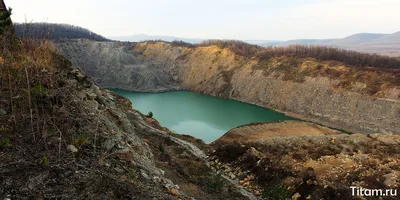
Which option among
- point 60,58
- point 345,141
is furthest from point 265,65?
point 60,58

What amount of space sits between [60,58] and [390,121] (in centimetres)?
2805

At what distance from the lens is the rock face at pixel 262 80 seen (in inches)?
1067

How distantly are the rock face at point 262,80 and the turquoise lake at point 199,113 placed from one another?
104 inches

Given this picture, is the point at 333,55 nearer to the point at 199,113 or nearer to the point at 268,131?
the point at 199,113

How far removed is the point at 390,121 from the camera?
25125mm

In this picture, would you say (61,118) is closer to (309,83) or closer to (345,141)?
(345,141)

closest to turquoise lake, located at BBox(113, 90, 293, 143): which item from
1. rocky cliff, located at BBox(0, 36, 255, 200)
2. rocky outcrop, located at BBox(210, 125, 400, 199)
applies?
rocky outcrop, located at BBox(210, 125, 400, 199)

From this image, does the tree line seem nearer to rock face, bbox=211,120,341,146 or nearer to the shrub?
rock face, bbox=211,120,341,146

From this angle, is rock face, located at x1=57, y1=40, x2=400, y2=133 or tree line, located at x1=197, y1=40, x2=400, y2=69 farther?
tree line, located at x1=197, y1=40, x2=400, y2=69

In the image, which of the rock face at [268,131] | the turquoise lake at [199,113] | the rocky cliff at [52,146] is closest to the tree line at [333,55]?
the turquoise lake at [199,113]

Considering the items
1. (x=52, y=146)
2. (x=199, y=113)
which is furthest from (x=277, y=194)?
(x=199, y=113)

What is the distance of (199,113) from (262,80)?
1248 cm

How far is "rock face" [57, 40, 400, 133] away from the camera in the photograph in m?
27.1

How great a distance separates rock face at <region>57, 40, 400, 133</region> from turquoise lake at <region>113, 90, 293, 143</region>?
2.63 meters
